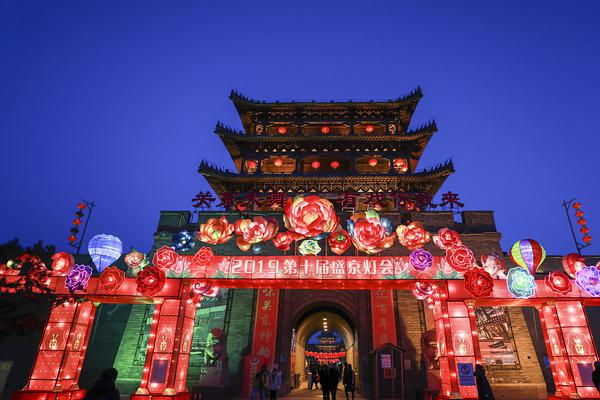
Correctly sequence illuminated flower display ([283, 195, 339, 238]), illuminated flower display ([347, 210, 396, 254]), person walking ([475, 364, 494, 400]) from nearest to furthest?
person walking ([475, 364, 494, 400])
illuminated flower display ([283, 195, 339, 238])
illuminated flower display ([347, 210, 396, 254])

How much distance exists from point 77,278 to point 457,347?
9.54 meters

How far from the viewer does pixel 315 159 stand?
2519 centimetres

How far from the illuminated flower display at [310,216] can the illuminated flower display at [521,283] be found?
4703 mm

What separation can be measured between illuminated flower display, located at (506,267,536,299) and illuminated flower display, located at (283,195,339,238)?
4.70m

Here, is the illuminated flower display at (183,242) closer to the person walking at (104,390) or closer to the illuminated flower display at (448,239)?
the person walking at (104,390)

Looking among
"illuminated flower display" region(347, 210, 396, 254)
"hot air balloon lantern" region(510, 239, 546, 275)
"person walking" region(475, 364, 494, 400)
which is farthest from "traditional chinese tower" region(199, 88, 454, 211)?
"person walking" region(475, 364, 494, 400)

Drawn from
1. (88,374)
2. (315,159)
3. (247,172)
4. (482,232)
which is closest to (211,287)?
(88,374)

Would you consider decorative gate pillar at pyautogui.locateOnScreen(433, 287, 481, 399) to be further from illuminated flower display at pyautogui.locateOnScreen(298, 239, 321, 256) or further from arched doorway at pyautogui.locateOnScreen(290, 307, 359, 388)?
arched doorway at pyautogui.locateOnScreen(290, 307, 359, 388)

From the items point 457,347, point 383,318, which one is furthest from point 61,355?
point 383,318

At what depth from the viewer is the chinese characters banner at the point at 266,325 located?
44.8 ft

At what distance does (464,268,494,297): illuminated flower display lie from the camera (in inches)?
325

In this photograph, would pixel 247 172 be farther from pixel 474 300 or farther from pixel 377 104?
pixel 474 300

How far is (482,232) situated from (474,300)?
949cm

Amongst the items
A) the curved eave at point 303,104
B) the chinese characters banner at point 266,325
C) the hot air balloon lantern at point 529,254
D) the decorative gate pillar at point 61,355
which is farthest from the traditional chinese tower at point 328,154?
the decorative gate pillar at point 61,355
